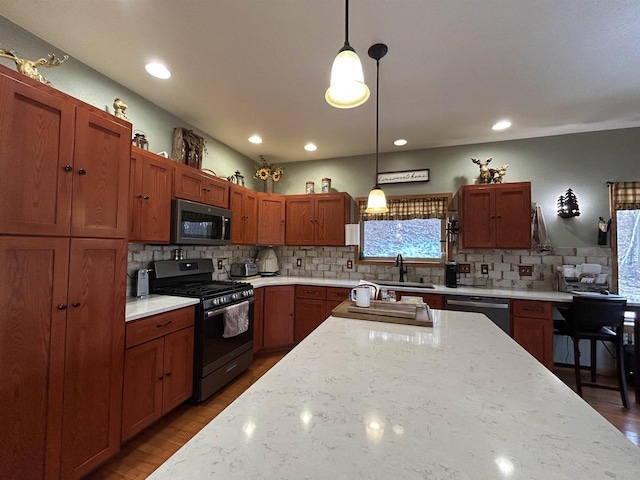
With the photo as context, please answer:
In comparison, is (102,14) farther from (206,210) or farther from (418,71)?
(418,71)

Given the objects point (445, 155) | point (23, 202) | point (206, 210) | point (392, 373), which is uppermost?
point (445, 155)

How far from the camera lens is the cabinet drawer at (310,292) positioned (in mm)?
3439

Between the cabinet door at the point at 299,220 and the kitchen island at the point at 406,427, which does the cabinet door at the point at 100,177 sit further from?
the cabinet door at the point at 299,220

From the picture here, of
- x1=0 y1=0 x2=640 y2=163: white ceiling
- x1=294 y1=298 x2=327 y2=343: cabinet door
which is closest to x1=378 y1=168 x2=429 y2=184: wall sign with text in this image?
x1=0 y1=0 x2=640 y2=163: white ceiling

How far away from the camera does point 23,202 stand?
4.05 ft

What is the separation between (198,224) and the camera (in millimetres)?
2633

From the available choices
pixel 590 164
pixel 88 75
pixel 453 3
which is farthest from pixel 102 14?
pixel 590 164

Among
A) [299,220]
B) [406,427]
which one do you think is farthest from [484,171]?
[406,427]

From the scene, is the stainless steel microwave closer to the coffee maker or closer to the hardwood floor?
the hardwood floor

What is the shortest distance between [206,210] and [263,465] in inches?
99.2

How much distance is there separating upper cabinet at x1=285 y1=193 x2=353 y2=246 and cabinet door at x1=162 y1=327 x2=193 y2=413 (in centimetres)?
203

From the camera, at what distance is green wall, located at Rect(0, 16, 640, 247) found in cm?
229

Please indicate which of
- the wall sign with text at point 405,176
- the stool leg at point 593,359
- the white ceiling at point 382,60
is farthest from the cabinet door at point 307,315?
the stool leg at point 593,359

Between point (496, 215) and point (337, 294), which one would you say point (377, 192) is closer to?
point (337, 294)
